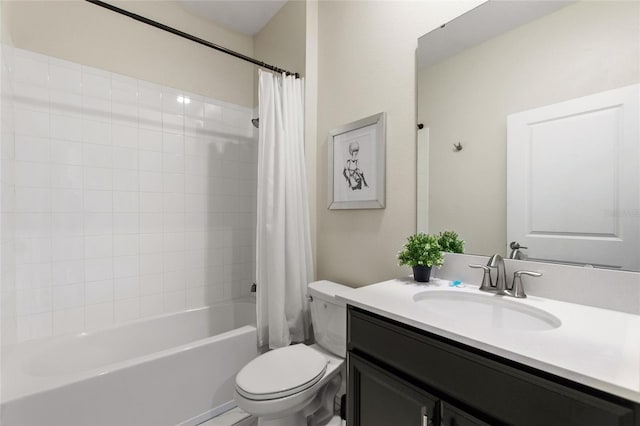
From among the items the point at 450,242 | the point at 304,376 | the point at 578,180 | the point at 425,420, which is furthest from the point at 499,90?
the point at 304,376

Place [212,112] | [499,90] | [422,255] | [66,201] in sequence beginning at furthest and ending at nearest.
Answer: [212,112] < [66,201] < [422,255] < [499,90]

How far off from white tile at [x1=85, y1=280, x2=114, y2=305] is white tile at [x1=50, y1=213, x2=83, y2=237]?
13.6 inches

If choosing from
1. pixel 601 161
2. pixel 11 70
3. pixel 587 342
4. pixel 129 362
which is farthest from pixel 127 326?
pixel 601 161

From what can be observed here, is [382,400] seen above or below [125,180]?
below

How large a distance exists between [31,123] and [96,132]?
11.8 inches

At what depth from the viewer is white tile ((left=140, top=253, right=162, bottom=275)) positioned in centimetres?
203

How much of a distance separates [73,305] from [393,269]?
1972 millimetres

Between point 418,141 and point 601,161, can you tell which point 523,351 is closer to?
point 601,161

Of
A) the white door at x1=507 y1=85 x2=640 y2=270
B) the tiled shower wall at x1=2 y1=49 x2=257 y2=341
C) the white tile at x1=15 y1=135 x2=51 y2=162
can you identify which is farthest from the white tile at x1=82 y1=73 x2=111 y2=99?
the white door at x1=507 y1=85 x2=640 y2=270

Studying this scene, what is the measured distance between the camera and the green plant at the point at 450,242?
1281 mm

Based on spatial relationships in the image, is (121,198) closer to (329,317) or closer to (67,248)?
(67,248)

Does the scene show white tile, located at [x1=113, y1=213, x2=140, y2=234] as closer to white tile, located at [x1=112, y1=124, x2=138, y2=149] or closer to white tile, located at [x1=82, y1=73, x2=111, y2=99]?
white tile, located at [x1=112, y1=124, x2=138, y2=149]

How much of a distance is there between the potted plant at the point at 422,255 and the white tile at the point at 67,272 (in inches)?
77.5

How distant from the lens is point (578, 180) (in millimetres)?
962
